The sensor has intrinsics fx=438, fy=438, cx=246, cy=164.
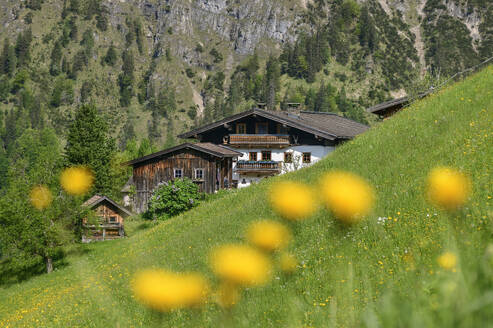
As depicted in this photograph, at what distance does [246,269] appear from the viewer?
309 inches

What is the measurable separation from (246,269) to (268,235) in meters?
3.50

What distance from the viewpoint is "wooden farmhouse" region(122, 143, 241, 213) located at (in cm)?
4400

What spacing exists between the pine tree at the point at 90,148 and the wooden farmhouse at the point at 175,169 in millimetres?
10768

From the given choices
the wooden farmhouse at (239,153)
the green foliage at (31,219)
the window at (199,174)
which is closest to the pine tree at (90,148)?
the wooden farmhouse at (239,153)

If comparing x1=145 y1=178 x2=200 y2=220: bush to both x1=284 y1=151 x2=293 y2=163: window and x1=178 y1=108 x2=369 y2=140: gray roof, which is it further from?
x1=284 y1=151 x2=293 y2=163: window

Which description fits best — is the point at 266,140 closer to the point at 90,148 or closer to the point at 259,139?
the point at 259,139

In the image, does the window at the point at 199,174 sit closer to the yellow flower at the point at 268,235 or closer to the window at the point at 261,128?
the window at the point at 261,128

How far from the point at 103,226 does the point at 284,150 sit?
833 inches

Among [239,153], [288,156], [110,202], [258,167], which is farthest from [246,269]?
[288,156]

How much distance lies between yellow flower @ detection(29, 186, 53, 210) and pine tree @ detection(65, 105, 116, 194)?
22.5m

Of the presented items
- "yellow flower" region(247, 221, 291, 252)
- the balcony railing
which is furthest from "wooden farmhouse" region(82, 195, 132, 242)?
"yellow flower" region(247, 221, 291, 252)

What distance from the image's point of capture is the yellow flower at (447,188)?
7536mm

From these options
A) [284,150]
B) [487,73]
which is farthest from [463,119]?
[284,150]

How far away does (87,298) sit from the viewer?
12438 mm
